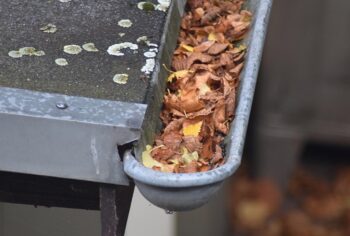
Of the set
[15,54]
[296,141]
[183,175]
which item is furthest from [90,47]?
[296,141]

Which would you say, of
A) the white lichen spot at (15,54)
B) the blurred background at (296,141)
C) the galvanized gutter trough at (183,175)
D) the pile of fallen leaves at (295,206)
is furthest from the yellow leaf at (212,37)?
the pile of fallen leaves at (295,206)

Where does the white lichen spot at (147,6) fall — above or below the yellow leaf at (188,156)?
above

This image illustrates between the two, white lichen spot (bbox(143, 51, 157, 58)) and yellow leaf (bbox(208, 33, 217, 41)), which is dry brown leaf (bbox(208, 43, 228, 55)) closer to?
yellow leaf (bbox(208, 33, 217, 41))

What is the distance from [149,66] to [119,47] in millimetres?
86

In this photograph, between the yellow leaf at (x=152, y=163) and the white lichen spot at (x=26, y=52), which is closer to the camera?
the yellow leaf at (x=152, y=163)

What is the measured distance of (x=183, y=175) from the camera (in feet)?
4.80

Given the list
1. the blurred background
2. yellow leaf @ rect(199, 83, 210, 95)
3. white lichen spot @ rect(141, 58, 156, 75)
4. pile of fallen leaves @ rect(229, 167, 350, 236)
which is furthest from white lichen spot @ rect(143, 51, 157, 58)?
pile of fallen leaves @ rect(229, 167, 350, 236)

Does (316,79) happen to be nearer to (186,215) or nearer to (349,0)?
(349,0)

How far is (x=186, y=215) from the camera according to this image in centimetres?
413

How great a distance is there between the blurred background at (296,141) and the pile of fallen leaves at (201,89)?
5.73ft

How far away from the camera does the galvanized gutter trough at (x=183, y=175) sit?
147 centimetres

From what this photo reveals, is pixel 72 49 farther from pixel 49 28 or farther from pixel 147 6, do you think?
pixel 147 6

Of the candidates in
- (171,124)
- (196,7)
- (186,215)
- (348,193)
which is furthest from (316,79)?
(171,124)

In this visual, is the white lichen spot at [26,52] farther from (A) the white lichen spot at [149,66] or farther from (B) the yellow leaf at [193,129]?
(B) the yellow leaf at [193,129]
